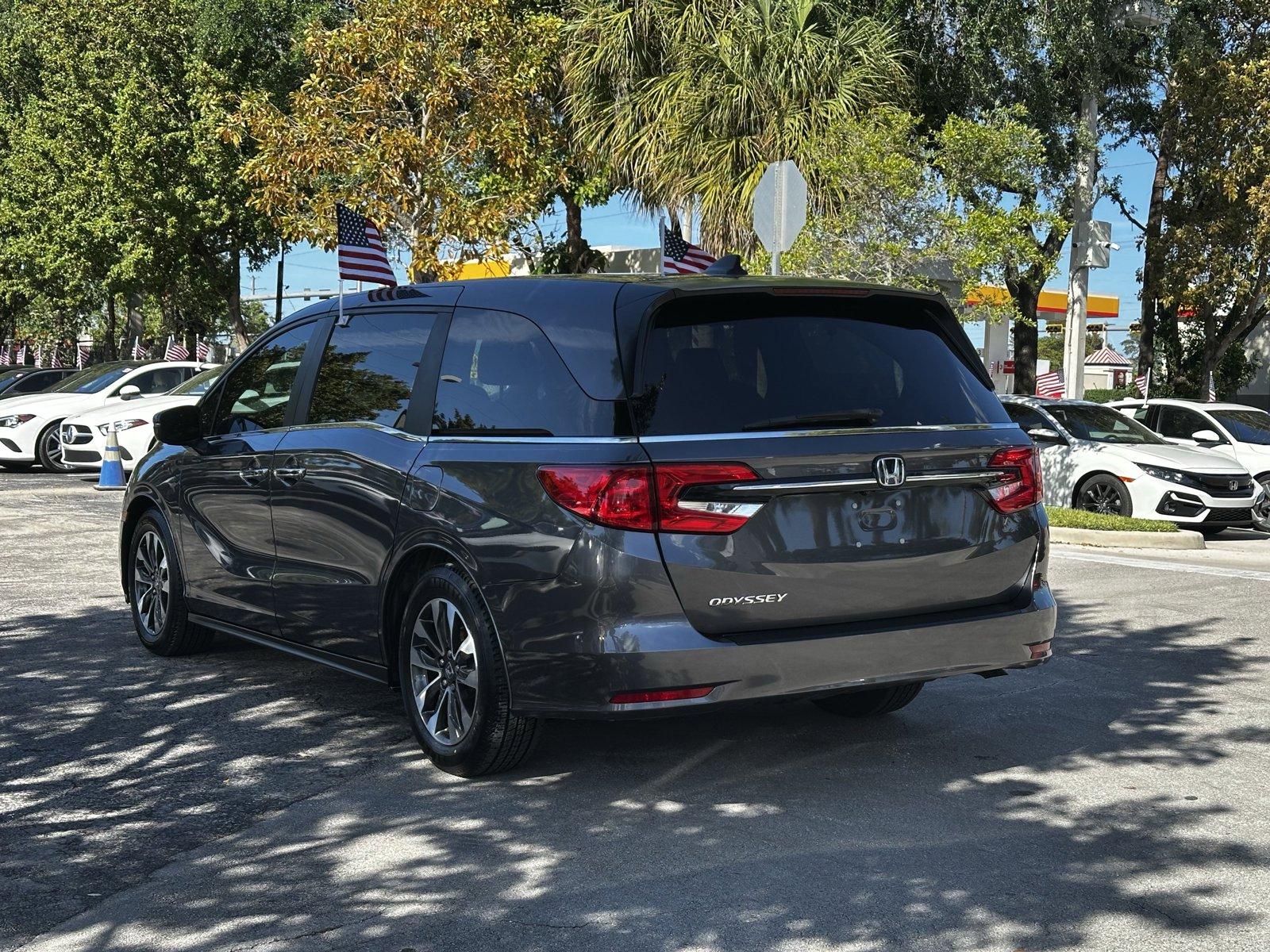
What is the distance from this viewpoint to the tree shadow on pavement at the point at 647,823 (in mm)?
4035

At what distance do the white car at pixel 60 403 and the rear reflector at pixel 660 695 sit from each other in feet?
56.5

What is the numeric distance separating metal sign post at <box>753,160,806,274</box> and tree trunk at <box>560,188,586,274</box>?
660 inches

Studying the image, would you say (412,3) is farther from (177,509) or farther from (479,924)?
(479,924)

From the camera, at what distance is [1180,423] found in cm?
1775

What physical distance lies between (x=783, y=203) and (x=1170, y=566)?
4408 millimetres

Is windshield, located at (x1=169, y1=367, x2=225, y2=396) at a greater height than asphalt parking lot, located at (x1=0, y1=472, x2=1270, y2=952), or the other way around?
windshield, located at (x1=169, y1=367, x2=225, y2=396)

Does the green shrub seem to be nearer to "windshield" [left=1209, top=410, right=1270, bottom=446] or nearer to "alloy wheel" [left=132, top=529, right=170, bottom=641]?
"windshield" [left=1209, top=410, right=1270, bottom=446]

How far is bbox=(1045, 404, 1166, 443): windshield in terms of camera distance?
16297 mm

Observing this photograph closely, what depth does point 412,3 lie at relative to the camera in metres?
22.2

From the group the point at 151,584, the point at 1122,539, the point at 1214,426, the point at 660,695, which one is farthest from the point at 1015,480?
the point at 1214,426

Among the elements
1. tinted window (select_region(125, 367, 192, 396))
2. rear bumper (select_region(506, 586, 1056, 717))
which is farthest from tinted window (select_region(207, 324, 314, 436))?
tinted window (select_region(125, 367, 192, 396))

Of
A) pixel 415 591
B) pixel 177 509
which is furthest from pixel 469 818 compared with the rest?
pixel 177 509

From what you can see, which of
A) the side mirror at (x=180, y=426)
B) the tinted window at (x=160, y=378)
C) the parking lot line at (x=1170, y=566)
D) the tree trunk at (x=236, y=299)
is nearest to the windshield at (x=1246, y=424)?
the parking lot line at (x=1170, y=566)

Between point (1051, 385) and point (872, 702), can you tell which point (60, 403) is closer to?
point (1051, 385)
